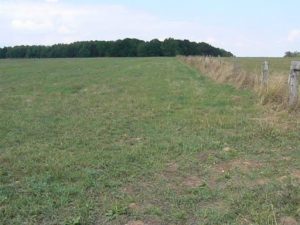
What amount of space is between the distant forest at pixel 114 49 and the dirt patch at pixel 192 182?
106m

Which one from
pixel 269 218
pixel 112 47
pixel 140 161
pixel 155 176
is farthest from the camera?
pixel 112 47

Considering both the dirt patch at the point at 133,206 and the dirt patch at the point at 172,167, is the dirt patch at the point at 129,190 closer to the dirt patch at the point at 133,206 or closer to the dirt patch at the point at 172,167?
the dirt patch at the point at 133,206

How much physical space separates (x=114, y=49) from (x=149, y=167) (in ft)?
359

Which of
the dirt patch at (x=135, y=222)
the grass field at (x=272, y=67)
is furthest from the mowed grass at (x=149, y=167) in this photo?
the grass field at (x=272, y=67)

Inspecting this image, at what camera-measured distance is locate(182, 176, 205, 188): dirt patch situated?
5.42m

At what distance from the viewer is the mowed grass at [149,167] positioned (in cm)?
460

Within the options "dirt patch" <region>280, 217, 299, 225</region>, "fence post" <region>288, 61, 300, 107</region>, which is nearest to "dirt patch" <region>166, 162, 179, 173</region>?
"dirt patch" <region>280, 217, 299, 225</region>

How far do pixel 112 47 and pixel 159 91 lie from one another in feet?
328

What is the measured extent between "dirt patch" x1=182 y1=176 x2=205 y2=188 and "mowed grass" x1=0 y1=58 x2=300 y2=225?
0.02 metres

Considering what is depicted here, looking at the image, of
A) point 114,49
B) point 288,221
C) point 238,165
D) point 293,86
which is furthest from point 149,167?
point 114,49

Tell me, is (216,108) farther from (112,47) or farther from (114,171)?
(112,47)

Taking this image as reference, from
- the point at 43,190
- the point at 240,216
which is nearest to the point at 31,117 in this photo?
the point at 43,190

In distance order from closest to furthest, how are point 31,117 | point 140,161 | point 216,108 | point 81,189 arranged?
point 81,189, point 140,161, point 31,117, point 216,108

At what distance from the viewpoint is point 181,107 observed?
11.6 metres
